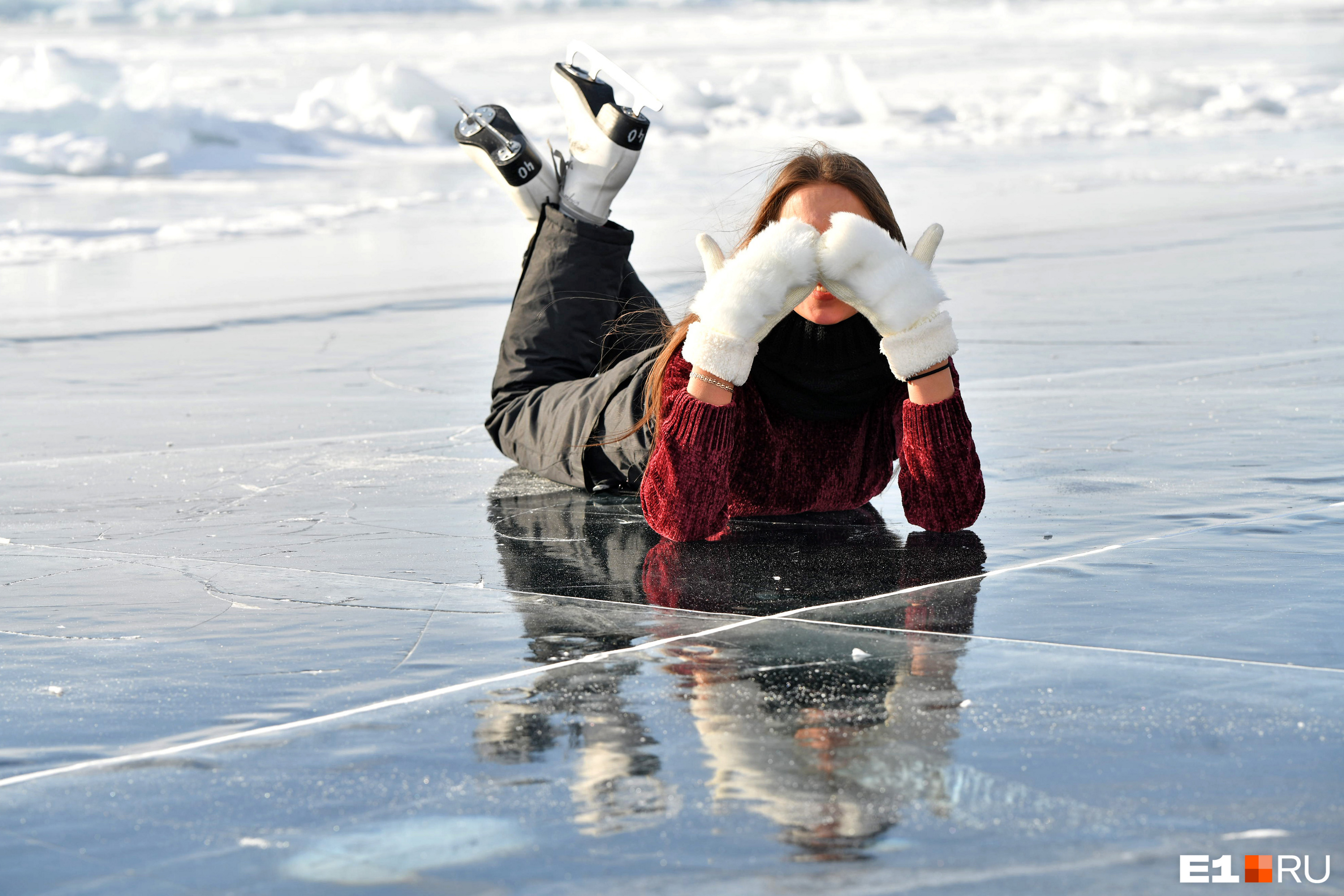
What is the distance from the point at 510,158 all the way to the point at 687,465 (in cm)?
137

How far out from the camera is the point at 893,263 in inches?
104

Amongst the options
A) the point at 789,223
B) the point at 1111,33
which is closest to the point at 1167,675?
the point at 789,223

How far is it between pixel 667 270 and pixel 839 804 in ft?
18.2

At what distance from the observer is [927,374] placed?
Answer: 274cm

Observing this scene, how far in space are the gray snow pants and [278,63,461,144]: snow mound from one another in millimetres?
13564

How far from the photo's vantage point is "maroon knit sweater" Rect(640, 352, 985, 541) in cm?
281

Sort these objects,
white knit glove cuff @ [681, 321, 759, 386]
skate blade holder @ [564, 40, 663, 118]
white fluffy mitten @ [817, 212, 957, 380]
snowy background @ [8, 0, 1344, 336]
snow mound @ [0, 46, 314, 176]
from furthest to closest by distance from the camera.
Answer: snow mound @ [0, 46, 314, 176], snowy background @ [8, 0, 1344, 336], skate blade holder @ [564, 40, 663, 118], white knit glove cuff @ [681, 321, 759, 386], white fluffy mitten @ [817, 212, 957, 380]

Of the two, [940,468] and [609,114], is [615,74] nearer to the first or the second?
[609,114]

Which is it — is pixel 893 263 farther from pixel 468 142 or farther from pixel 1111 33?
pixel 1111 33

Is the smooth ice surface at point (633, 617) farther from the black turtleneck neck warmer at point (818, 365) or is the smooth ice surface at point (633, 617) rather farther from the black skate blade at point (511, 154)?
the black skate blade at point (511, 154)

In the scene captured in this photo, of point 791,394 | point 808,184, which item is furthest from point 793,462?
point 808,184

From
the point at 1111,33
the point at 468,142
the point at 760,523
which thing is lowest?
the point at 760,523

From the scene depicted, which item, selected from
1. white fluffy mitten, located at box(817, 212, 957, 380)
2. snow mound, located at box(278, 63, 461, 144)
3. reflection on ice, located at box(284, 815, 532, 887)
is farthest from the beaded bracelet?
snow mound, located at box(278, 63, 461, 144)

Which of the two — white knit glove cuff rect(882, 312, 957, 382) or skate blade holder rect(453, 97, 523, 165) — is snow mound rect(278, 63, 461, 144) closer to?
skate blade holder rect(453, 97, 523, 165)
